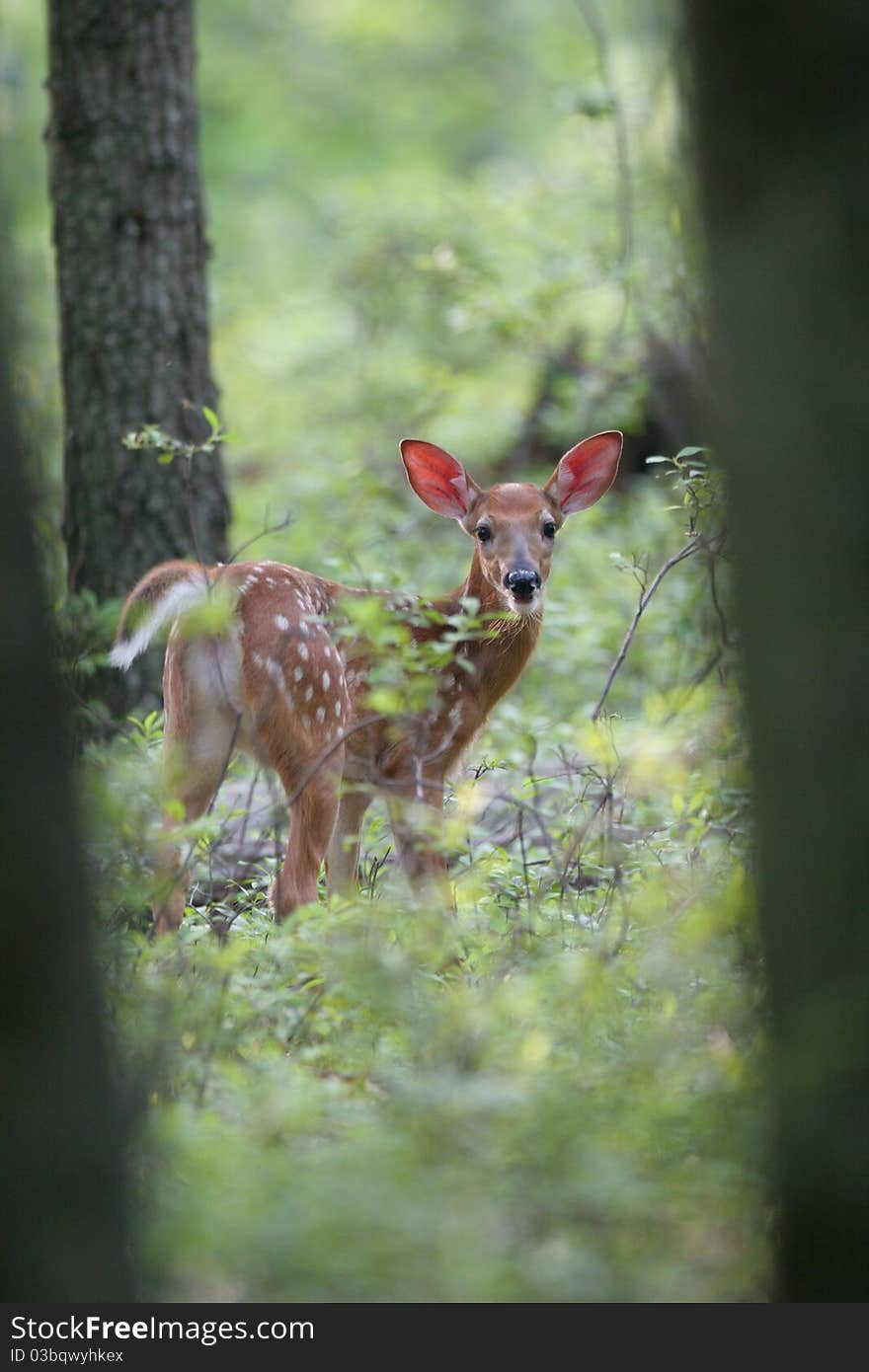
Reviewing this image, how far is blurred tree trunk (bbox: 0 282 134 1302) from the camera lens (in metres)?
2.22

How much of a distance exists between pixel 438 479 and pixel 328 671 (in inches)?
46.1

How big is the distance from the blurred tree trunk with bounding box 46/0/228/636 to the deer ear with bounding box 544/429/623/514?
1453 millimetres

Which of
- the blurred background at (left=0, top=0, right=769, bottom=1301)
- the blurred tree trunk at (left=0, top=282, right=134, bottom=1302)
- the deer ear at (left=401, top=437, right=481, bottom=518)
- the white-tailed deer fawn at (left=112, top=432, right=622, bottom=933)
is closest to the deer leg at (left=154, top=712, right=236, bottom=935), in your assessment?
the white-tailed deer fawn at (left=112, top=432, right=622, bottom=933)

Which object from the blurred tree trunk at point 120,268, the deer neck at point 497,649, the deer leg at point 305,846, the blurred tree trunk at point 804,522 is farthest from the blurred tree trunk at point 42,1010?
the blurred tree trunk at point 120,268

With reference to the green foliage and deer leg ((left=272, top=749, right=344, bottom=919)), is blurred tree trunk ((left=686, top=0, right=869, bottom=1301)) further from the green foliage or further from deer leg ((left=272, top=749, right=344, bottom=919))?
deer leg ((left=272, top=749, right=344, bottom=919))

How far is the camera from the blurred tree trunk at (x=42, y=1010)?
2225 mm

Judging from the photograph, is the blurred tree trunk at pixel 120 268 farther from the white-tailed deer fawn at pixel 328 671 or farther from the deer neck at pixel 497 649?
the deer neck at pixel 497 649

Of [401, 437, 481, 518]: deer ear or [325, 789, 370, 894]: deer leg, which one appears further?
[401, 437, 481, 518]: deer ear

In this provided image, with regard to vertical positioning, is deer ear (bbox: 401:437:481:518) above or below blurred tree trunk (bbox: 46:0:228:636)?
below

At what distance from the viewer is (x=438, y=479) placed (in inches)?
225

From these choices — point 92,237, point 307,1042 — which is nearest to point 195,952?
point 307,1042

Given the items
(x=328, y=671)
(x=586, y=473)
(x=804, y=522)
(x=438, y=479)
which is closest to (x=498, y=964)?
(x=328, y=671)

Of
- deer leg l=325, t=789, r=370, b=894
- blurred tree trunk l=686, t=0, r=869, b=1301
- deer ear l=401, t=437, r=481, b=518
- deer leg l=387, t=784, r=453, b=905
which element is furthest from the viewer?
deer ear l=401, t=437, r=481, b=518

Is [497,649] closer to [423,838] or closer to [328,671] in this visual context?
[328,671]
